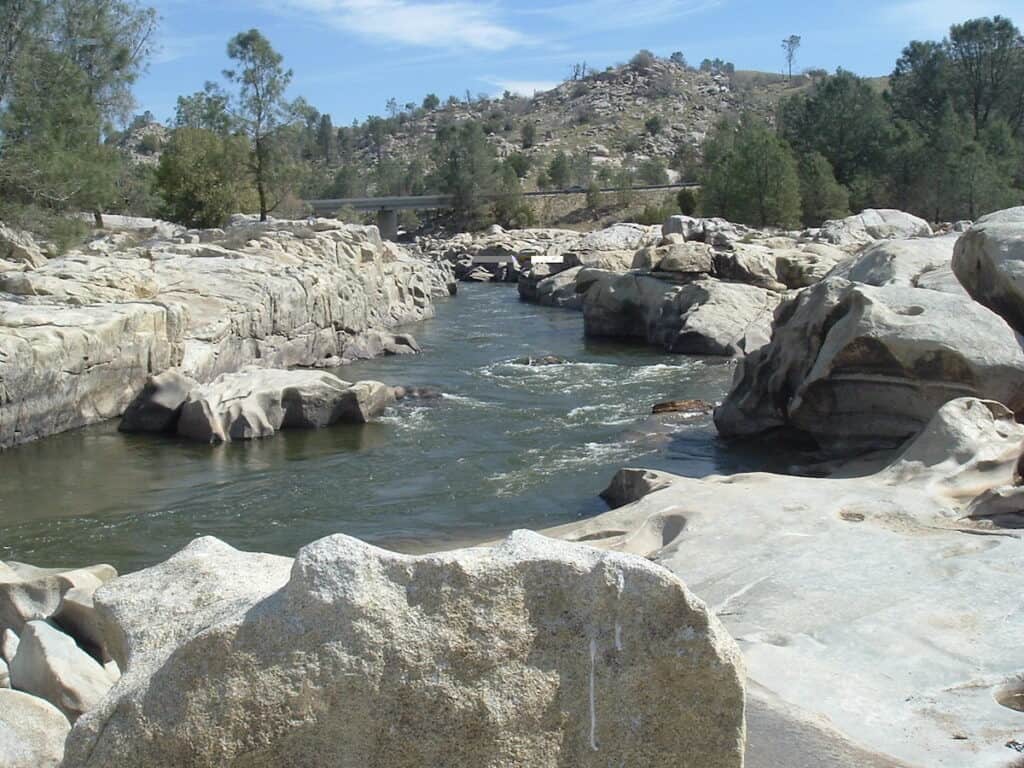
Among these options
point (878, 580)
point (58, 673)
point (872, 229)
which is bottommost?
point (878, 580)

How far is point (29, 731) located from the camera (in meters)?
4.44

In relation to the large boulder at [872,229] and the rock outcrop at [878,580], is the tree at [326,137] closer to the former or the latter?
the large boulder at [872,229]

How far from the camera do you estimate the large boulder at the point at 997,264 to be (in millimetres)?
13375

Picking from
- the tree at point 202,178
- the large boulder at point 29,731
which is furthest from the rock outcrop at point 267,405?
the tree at point 202,178

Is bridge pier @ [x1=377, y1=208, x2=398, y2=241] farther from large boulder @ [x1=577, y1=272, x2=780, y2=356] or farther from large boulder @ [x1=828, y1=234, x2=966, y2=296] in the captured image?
large boulder @ [x1=828, y1=234, x2=966, y2=296]

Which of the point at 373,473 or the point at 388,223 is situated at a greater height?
the point at 388,223

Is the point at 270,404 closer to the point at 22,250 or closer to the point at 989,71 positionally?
the point at 22,250

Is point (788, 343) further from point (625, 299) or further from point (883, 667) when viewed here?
point (625, 299)

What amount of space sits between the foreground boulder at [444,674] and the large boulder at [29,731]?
0.94 metres

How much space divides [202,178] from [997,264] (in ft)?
113

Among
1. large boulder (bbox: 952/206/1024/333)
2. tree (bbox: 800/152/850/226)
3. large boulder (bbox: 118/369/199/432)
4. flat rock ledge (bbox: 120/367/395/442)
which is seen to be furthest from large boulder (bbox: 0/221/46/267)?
tree (bbox: 800/152/850/226)

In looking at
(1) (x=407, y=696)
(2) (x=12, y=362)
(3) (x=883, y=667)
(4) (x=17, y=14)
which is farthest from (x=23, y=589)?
(4) (x=17, y=14)

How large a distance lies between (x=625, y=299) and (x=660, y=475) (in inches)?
753

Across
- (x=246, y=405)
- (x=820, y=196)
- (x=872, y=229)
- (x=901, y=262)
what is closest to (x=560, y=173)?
(x=820, y=196)
